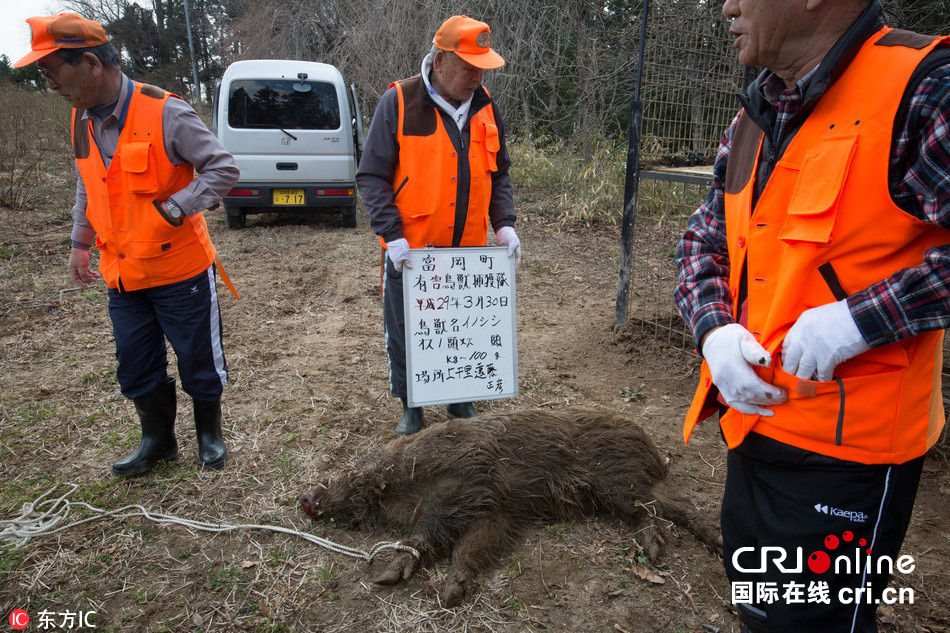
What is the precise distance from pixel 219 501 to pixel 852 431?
2.65 metres

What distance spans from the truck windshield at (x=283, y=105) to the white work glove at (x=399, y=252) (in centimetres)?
593

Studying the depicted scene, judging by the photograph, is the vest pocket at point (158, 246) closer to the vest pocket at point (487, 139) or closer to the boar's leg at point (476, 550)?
the vest pocket at point (487, 139)

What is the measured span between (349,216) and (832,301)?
8.10 m

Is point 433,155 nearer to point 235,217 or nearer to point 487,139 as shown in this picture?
point 487,139

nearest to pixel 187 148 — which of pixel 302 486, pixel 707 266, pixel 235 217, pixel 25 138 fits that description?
pixel 302 486

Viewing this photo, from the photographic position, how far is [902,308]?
112cm

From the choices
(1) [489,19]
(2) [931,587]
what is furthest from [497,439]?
(1) [489,19]

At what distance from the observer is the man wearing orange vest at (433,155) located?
2.81 m

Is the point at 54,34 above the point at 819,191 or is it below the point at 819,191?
above

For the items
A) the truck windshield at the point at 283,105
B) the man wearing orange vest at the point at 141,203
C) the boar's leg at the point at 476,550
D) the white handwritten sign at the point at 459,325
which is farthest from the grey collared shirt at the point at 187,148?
the truck windshield at the point at 283,105

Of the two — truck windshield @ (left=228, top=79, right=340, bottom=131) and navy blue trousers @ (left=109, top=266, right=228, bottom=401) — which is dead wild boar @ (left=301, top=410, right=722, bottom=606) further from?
truck windshield @ (left=228, top=79, right=340, bottom=131)

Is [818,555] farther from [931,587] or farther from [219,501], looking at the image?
[219,501]

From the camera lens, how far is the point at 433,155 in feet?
9.32

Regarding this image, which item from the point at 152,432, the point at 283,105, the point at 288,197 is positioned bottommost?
the point at 152,432
